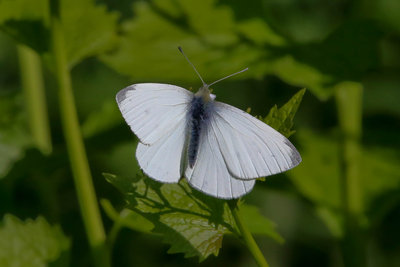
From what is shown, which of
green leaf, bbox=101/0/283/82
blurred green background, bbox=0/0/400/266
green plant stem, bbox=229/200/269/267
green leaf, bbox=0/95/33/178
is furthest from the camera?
green leaf, bbox=0/95/33/178

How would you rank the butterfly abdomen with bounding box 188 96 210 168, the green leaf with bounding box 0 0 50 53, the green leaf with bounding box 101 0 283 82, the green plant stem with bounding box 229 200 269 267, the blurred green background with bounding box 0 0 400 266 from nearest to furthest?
the green plant stem with bounding box 229 200 269 267 < the butterfly abdomen with bounding box 188 96 210 168 < the green leaf with bounding box 0 0 50 53 < the blurred green background with bounding box 0 0 400 266 < the green leaf with bounding box 101 0 283 82

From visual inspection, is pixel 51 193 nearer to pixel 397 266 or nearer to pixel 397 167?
pixel 397 167

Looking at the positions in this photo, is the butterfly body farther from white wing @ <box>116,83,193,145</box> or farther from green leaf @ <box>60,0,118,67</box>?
green leaf @ <box>60,0,118,67</box>

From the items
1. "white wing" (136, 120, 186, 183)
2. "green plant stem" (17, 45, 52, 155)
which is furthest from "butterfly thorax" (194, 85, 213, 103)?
"green plant stem" (17, 45, 52, 155)

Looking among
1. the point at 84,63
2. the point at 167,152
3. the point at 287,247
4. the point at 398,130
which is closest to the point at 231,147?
the point at 167,152

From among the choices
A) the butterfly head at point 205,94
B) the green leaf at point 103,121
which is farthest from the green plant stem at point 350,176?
the green leaf at point 103,121
